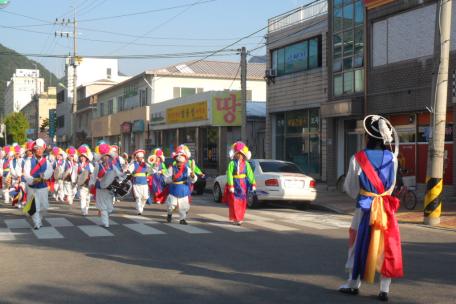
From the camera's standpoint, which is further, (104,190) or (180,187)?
(180,187)

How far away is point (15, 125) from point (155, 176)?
2937 inches

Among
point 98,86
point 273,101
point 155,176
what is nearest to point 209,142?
point 273,101

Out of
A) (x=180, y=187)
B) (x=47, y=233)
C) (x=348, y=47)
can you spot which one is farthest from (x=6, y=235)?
(x=348, y=47)

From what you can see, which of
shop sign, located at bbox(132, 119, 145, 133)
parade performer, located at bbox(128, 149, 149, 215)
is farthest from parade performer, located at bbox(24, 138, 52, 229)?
shop sign, located at bbox(132, 119, 145, 133)

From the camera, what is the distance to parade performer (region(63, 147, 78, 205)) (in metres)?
19.1

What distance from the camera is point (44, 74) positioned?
536ft

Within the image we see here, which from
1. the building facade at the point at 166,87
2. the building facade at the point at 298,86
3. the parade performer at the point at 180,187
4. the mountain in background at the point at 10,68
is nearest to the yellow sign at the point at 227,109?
the building facade at the point at 298,86

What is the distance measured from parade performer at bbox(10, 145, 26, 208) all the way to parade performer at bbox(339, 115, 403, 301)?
11.9 m

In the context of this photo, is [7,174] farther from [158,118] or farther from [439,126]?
[158,118]

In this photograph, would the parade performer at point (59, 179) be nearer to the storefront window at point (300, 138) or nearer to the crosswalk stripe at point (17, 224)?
the crosswalk stripe at point (17, 224)

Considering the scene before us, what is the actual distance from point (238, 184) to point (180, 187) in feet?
4.25

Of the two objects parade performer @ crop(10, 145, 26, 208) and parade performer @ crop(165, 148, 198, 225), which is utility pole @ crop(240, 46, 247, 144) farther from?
parade performer @ crop(165, 148, 198, 225)

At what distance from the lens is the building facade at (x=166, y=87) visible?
4509cm

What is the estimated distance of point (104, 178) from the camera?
45.3 ft
